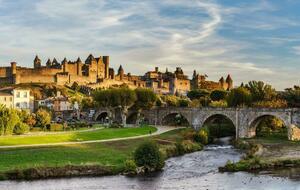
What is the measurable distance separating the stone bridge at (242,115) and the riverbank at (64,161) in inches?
936

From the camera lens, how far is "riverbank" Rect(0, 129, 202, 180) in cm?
4688

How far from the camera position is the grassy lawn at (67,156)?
4944 cm

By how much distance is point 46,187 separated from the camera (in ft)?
139

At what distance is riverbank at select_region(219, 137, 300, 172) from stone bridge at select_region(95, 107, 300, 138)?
12.7 feet

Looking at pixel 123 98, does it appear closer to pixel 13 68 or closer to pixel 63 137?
pixel 63 137

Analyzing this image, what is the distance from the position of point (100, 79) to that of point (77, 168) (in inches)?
5815

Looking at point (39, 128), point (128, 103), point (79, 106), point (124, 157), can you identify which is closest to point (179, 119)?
point (128, 103)

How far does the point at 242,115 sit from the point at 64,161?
41.8 meters

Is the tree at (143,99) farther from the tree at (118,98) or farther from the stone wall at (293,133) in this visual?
the stone wall at (293,133)

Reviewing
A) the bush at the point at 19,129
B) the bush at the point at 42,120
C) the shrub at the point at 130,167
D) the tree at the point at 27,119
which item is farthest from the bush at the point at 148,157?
the bush at the point at 42,120

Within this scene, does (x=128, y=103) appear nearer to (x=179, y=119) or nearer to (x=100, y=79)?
(x=179, y=119)

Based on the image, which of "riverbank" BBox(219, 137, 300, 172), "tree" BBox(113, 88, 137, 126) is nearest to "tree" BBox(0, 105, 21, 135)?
"riverbank" BBox(219, 137, 300, 172)

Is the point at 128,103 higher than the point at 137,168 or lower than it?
higher

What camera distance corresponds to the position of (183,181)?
150 feet
